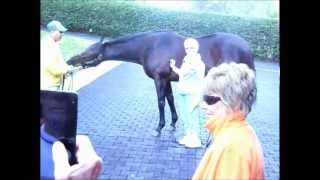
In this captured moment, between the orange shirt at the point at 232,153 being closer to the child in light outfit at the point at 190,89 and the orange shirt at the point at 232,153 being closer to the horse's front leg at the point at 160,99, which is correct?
the child in light outfit at the point at 190,89

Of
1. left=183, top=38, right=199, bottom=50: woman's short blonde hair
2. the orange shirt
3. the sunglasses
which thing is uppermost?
left=183, top=38, right=199, bottom=50: woman's short blonde hair

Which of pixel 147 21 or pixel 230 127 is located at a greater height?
pixel 147 21

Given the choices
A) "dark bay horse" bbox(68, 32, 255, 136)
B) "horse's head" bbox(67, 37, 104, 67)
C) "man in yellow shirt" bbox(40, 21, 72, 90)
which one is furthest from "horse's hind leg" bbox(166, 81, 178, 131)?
"man in yellow shirt" bbox(40, 21, 72, 90)

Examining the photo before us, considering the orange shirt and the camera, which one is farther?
the camera

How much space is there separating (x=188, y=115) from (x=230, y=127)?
22 cm

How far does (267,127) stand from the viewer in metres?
2.31

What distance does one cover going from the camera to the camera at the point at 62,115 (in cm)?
233

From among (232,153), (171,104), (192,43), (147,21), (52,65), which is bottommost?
(232,153)

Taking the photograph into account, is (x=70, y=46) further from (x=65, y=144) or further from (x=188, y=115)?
(x=188, y=115)

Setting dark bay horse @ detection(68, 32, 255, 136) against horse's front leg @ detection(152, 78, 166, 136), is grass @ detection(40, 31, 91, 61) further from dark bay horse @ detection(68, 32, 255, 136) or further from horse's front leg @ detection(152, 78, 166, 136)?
horse's front leg @ detection(152, 78, 166, 136)

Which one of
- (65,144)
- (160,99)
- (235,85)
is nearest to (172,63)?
(160,99)

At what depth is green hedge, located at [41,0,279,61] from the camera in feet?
7.63

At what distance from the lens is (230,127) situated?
2277 mm
